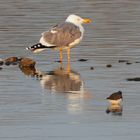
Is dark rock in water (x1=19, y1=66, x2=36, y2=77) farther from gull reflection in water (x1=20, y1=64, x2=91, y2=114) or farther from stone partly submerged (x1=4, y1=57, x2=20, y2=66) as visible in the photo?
stone partly submerged (x1=4, y1=57, x2=20, y2=66)

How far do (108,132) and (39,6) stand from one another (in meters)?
20.5

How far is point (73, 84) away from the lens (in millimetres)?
18172

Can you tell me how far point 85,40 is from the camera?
2475cm

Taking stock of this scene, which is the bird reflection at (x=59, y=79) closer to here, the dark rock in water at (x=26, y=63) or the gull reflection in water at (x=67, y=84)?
the gull reflection in water at (x=67, y=84)

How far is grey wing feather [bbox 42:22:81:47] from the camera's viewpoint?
2206 cm

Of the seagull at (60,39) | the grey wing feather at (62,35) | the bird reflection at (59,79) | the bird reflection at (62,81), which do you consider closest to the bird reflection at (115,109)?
the bird reflection at (59,79)

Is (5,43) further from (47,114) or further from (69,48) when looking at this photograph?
(47,114)

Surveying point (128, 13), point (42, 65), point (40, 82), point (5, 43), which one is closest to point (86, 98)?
point (40, 82)

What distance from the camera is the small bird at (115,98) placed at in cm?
1553

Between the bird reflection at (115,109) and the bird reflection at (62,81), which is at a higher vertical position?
the bird reflection at (115,109)

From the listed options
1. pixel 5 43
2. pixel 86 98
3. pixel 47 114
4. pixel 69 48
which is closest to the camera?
pixel 47 114

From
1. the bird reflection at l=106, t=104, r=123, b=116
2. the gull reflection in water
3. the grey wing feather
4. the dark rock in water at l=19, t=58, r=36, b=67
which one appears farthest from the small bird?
the grey wing feather

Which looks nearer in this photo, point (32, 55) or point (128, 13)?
point (32, 55)

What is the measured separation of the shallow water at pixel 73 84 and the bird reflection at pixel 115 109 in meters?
0.05
